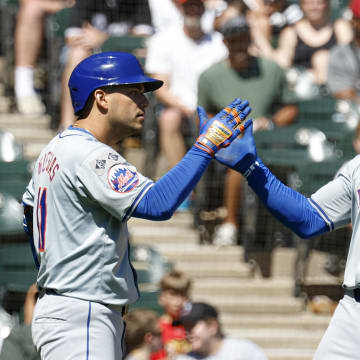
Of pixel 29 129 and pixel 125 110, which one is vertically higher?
pixel 125 110

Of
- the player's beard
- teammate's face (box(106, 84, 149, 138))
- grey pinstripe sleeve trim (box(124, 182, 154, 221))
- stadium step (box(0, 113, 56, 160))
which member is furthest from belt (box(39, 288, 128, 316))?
the player's beard

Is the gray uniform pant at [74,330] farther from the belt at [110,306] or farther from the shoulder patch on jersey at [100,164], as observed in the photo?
the shoulder patch on jersey at [100,164]

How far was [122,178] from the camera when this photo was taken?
301cm

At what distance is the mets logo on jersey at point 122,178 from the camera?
299 centimetres

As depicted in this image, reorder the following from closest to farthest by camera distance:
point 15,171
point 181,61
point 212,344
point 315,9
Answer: point 212,344 → point 15,171 → point 181,61 → point 315,9

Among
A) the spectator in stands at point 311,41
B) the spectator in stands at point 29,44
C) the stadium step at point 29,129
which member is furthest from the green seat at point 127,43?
the spectator in stands at point 311,41

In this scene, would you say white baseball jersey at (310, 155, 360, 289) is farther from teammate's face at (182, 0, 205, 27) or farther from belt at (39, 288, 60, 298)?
teammate's face at (182, 0, 205, 27)

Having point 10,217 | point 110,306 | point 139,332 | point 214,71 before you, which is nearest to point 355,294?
point 110,306

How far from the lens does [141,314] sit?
484 centimetres

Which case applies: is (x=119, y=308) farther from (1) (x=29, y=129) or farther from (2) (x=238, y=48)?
(1) (x=29, y=129)

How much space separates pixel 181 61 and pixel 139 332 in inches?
108

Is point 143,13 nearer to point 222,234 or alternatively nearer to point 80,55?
point 80,55

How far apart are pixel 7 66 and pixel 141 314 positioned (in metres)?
3.61

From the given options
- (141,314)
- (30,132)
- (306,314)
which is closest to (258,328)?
(306,314)
